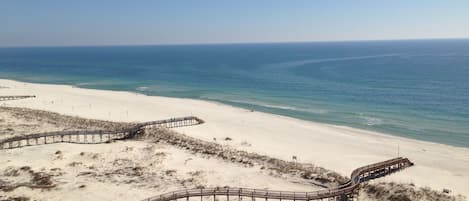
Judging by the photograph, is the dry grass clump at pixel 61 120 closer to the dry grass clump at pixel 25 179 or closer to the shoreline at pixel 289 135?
the shoreline at pixel 289 135

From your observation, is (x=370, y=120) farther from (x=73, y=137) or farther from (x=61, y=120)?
(x=61, y=120)

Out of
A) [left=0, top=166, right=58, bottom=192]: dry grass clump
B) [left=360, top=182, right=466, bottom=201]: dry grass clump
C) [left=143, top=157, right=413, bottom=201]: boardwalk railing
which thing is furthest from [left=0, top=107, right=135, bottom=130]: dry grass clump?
[left=360, top=182, right=466, bottom=201]: dry grass clump

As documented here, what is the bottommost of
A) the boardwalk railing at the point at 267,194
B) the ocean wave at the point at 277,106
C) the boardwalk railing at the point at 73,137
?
the boardwalk railing at the point at 267,194

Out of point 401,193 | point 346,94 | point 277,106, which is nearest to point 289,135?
point 401,193

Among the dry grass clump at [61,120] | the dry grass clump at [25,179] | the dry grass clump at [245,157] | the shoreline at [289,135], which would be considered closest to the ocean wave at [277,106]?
the shoreline at [289,135]

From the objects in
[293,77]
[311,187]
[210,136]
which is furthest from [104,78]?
[311,187]

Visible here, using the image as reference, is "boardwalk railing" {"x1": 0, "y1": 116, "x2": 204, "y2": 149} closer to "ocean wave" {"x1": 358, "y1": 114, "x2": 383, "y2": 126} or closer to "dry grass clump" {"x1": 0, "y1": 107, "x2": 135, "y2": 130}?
"dry grass clump" {"x1": 0, "y1": 107, "x2": 135, "y2": 130}
